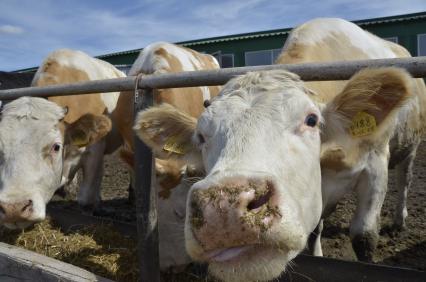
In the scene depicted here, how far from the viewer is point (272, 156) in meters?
1.97

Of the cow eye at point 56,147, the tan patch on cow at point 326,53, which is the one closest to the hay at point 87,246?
the cow eye at point 56,147

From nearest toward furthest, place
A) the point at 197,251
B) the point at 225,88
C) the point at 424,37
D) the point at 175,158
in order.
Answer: the point at 197,251 < the point at 225,88 < the point at 175,158 < the point at 424,37

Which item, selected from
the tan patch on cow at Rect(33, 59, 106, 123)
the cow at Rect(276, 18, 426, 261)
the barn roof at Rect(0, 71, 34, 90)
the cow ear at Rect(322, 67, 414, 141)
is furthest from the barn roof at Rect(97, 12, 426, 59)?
the cow ear at Rect(322, 67, 414, 141)

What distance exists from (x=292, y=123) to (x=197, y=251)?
2.65 feet

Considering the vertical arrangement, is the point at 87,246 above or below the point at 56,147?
below

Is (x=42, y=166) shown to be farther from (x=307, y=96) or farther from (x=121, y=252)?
(x=307, y=96)

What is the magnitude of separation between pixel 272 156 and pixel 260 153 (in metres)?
0.07

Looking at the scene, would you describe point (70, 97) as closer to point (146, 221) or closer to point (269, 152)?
point (146, 221)

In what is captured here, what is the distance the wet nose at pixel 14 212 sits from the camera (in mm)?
3289

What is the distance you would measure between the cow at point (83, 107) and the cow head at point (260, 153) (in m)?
2.68

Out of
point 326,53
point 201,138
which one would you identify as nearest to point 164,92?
point 326,53

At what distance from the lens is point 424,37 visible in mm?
15367

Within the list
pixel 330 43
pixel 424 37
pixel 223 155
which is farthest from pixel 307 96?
pixel 424 37

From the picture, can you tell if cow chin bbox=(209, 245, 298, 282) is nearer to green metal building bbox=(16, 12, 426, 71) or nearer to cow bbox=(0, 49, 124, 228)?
cow bbox=(0, 49, 124, 228)
